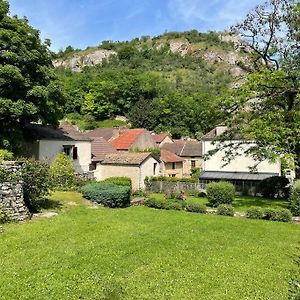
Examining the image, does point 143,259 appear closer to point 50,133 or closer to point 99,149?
point 50,133

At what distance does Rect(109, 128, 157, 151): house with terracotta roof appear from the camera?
4988 centimetres

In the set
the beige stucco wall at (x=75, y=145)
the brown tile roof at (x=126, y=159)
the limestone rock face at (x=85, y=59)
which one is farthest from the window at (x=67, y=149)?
the limestone rock face at (x=85, y=59)

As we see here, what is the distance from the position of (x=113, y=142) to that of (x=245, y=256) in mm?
41131

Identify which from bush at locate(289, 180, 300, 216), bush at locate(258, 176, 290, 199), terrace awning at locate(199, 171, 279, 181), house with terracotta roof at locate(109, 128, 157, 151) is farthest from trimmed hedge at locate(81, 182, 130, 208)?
house with terracotta roof at locate(109, 128, 157, 151)

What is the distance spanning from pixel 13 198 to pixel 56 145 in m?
19.7

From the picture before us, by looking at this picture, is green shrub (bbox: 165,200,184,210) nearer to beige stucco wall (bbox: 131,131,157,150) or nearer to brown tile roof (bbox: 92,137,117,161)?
brown tile roof (bbox: 92,137,117,161)

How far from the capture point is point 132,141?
1978 inches

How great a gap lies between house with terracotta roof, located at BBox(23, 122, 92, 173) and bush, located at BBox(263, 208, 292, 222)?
20.6 m

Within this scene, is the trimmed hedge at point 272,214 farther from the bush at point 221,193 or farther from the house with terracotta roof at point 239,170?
the house with terracotta roof at point 239,170

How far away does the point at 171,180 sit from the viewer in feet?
126

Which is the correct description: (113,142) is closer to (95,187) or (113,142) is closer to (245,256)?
(95,187)

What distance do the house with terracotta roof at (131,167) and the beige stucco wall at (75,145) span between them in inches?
71.4

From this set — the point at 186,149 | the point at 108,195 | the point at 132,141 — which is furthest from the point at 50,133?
the point at 186,149

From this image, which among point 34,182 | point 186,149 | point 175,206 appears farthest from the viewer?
point 186,149
